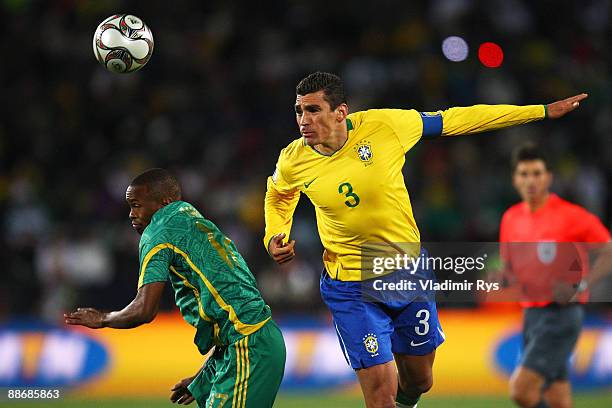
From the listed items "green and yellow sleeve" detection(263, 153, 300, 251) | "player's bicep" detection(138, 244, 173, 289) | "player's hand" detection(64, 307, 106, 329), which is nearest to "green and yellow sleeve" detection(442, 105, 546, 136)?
"green and yellow sleeve" detection(263, 153, 300, 251)

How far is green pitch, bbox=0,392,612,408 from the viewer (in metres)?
9.55

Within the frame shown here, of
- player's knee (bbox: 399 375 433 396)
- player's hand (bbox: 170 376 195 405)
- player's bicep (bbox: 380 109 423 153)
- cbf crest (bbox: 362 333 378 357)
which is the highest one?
player's bicep (bbox: 380 109 423 153)

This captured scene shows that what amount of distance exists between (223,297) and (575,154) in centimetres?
957

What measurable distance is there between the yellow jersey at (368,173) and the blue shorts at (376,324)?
4.9 inches

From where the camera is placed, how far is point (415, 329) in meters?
6.58

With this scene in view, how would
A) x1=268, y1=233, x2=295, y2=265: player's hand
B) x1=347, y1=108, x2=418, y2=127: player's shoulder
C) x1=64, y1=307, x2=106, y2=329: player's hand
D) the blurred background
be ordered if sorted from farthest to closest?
the blurred background, x1=347, y1=108, x2=418, y2=127: player's shoulder, x1=268, y1=233, x2=295, y2=265: player's hand, x1=64, y1=307, x2=106, y2=329: player's hand

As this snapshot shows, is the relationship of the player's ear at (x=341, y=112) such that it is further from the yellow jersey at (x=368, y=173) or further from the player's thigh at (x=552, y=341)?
the player's thigh at (x=552, y=341)

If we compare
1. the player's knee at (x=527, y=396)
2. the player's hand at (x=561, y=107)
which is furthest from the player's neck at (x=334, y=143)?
the player's knee at (x=527, y=396)

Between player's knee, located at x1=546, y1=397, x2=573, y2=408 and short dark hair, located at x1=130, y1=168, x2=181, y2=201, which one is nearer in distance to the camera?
short dark hair, located at x1=130, y1=168, x2=181, y2=201

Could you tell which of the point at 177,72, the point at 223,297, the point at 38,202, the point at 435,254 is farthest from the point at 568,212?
the point at 177,72

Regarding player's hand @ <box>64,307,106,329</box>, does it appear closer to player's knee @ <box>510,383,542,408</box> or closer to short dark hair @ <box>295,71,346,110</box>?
short dark hair @ <box>295,71,346,110</box>

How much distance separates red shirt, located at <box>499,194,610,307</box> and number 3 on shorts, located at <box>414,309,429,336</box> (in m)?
1.14

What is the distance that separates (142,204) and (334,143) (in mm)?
1545

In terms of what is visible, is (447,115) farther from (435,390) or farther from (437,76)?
(437,76)
